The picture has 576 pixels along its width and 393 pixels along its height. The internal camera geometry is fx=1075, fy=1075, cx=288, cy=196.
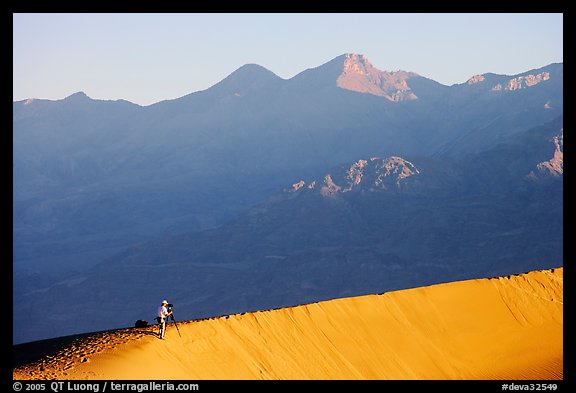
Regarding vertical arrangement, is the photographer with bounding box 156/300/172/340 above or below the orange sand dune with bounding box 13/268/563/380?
above

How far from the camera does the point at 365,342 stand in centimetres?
3438

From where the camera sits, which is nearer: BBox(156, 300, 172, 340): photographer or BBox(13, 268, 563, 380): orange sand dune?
BBox(13, 268, 563, 380): orange sand dune

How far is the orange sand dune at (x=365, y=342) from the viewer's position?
1110 inches

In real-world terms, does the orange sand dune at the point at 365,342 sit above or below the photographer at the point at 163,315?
below

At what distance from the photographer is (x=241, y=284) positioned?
198000 mm

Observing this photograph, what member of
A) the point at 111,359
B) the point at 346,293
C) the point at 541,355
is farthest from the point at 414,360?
the point at 346,293

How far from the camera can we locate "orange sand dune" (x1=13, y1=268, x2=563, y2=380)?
92.5ft

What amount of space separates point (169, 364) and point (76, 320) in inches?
6583

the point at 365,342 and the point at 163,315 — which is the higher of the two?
the point at 163,315

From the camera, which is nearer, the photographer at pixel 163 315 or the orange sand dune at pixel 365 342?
the orange sand dune at pixel 365 342

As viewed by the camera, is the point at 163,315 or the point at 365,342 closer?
the point at 163,315
